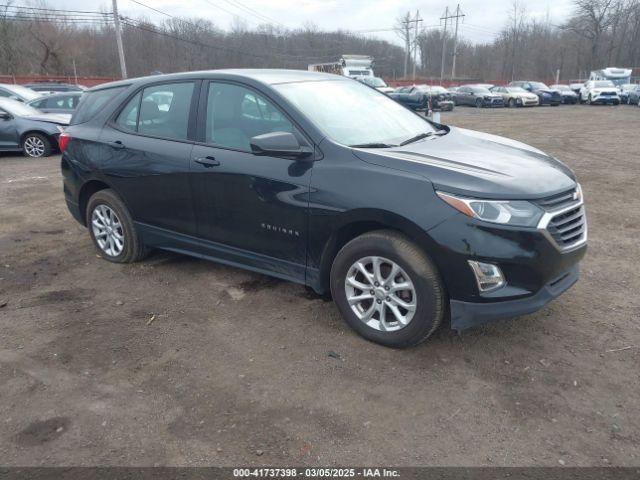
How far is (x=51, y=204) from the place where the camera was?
766cm

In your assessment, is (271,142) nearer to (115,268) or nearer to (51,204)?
(115,268)

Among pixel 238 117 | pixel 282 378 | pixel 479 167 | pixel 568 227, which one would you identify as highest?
pixel 238 117

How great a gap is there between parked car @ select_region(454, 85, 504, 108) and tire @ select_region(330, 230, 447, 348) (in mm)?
32487

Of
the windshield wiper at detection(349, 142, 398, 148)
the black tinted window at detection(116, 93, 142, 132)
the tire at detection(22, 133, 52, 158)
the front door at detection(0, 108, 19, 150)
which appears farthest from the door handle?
the front door at detection(0, 108, 19, 150)

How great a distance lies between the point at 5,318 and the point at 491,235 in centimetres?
370

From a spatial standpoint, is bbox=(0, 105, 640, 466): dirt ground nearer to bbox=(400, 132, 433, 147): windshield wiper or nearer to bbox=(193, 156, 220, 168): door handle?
bbox=(193, 156, 220, 168): door handle

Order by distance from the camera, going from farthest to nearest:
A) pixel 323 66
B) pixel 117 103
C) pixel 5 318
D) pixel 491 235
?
1. pixel 323 66
2. pixel 117 103
3. pixel 5 318
4. pixel 491 235

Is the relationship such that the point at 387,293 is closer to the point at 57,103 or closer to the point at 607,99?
the point at 57,103

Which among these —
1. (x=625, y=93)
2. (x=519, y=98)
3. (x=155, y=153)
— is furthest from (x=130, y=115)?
(x=625, y=93)

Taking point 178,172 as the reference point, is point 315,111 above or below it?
above

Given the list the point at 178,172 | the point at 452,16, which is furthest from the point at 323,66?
the point at 178,172

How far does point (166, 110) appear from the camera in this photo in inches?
174

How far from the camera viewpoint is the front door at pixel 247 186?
3.66 meters

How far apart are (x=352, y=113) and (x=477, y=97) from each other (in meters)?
32.4
